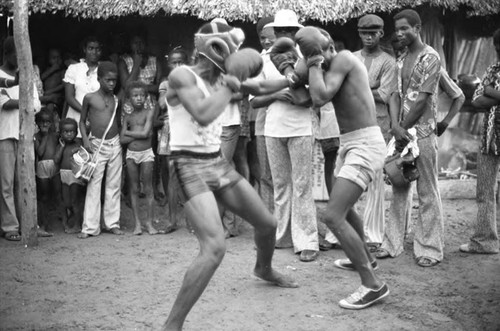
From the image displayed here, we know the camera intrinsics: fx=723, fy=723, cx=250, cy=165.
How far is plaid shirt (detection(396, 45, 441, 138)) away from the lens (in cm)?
635

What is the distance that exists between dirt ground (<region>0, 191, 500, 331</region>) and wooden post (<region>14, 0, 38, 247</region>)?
0.27m

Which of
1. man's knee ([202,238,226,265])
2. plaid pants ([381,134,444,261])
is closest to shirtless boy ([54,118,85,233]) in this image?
plaid pants ([381,134,444,261])

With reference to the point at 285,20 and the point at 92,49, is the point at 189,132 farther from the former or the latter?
Answer: the point at 92,49

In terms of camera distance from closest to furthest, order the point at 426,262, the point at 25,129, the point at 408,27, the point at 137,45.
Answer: the point at 408,27, the point at 426,262, the point at 25,129, the point at 137,45

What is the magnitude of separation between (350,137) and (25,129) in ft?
11.5

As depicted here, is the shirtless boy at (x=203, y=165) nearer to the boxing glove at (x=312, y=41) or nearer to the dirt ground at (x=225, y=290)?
the dirt ground at (x=225, y=290)

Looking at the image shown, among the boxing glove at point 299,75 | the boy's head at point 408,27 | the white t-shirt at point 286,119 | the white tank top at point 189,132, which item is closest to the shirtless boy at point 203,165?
the white tank top at point 189,132

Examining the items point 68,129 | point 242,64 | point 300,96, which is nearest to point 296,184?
point 300,96

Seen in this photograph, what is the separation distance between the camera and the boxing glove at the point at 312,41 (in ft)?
17.9

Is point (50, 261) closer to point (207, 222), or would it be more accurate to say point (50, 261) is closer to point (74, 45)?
point (207, 222)

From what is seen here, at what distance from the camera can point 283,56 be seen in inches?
247

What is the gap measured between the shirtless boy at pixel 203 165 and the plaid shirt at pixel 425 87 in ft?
6.18

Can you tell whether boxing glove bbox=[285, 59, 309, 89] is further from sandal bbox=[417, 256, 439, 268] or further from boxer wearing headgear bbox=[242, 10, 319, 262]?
sandal bbox=[417, 256, 439, 268]

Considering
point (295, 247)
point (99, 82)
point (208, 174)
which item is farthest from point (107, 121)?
point (208, 174)
